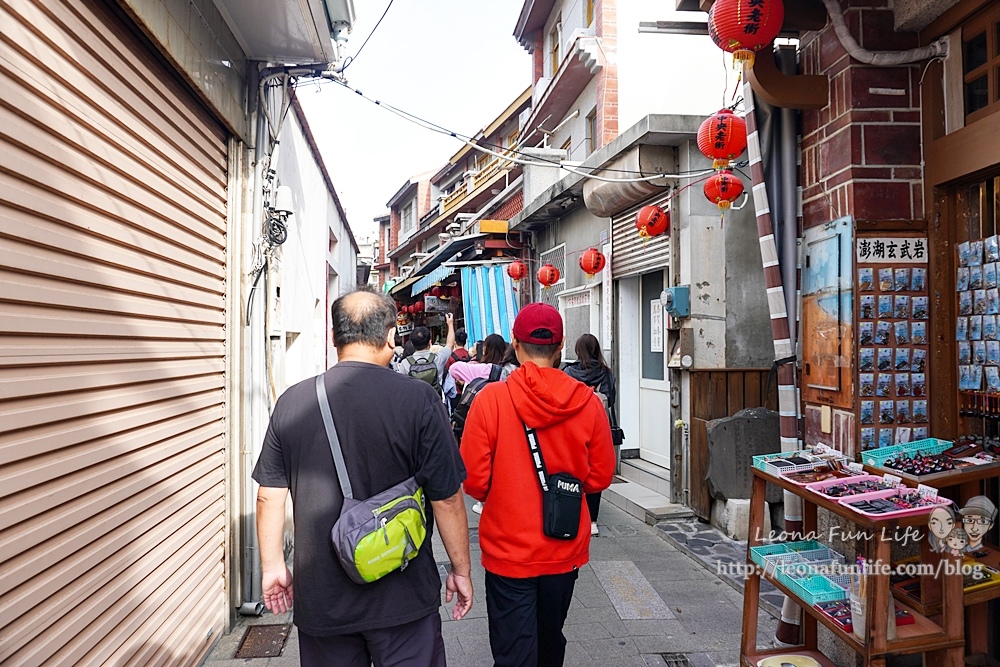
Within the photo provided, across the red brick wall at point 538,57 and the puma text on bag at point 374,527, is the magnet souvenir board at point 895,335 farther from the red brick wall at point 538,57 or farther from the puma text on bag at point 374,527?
the red brick wall at point 538,57

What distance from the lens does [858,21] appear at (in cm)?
381

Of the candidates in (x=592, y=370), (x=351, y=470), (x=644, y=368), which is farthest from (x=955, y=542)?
(x=644, y=368)

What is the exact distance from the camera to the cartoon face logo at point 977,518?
3039 millimetres

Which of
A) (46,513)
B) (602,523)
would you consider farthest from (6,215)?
(602,523)

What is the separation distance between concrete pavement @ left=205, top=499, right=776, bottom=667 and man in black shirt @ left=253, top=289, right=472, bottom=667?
1.66 meters

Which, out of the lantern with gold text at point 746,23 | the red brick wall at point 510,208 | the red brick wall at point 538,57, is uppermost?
the red brick wall at point 538,57

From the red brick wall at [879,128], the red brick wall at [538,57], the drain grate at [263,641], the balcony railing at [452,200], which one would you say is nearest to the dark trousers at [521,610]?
the drain grate at [263,641]

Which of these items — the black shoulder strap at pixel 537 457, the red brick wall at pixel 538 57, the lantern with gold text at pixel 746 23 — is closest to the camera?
the black shoulder strap at pixel 537 457

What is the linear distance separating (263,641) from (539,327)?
9.29 feet

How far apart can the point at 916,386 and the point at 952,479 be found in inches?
37.7

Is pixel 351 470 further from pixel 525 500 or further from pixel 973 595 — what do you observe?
pixel 973 595

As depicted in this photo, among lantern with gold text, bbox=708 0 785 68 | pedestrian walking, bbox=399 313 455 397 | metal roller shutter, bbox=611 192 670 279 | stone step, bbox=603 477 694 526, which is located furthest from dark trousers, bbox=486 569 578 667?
metal roller shutter, bbox=611 192 670 279

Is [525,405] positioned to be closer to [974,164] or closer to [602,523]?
[974,164]

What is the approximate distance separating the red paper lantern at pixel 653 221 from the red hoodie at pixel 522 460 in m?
4.70
